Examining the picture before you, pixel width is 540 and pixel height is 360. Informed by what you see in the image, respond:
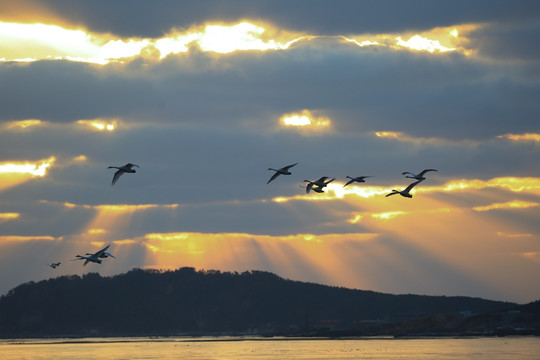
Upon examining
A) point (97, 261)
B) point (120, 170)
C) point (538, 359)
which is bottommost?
point (538, 359)

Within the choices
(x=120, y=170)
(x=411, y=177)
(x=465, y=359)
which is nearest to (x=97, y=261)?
(x=120, y=170)

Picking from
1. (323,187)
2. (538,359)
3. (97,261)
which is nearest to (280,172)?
(323,187)

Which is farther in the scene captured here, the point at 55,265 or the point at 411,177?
the point at 55,265

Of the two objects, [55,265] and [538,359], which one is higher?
[55,265]

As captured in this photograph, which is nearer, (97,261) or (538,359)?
(97,261)

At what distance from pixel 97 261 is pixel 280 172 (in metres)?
26.5

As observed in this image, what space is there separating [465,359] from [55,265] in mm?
88803

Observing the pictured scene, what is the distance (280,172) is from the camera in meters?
116

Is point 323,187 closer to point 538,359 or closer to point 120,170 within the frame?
point 120,170

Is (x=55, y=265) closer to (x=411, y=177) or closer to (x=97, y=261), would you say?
(x=97, y=261)

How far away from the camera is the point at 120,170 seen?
354 feet

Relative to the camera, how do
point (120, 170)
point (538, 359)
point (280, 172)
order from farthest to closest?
point (538, 359)
point (280, 172)
point (120, 170)

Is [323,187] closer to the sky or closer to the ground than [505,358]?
closer to the sky

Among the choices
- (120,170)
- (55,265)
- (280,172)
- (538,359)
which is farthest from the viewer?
(538,359)
